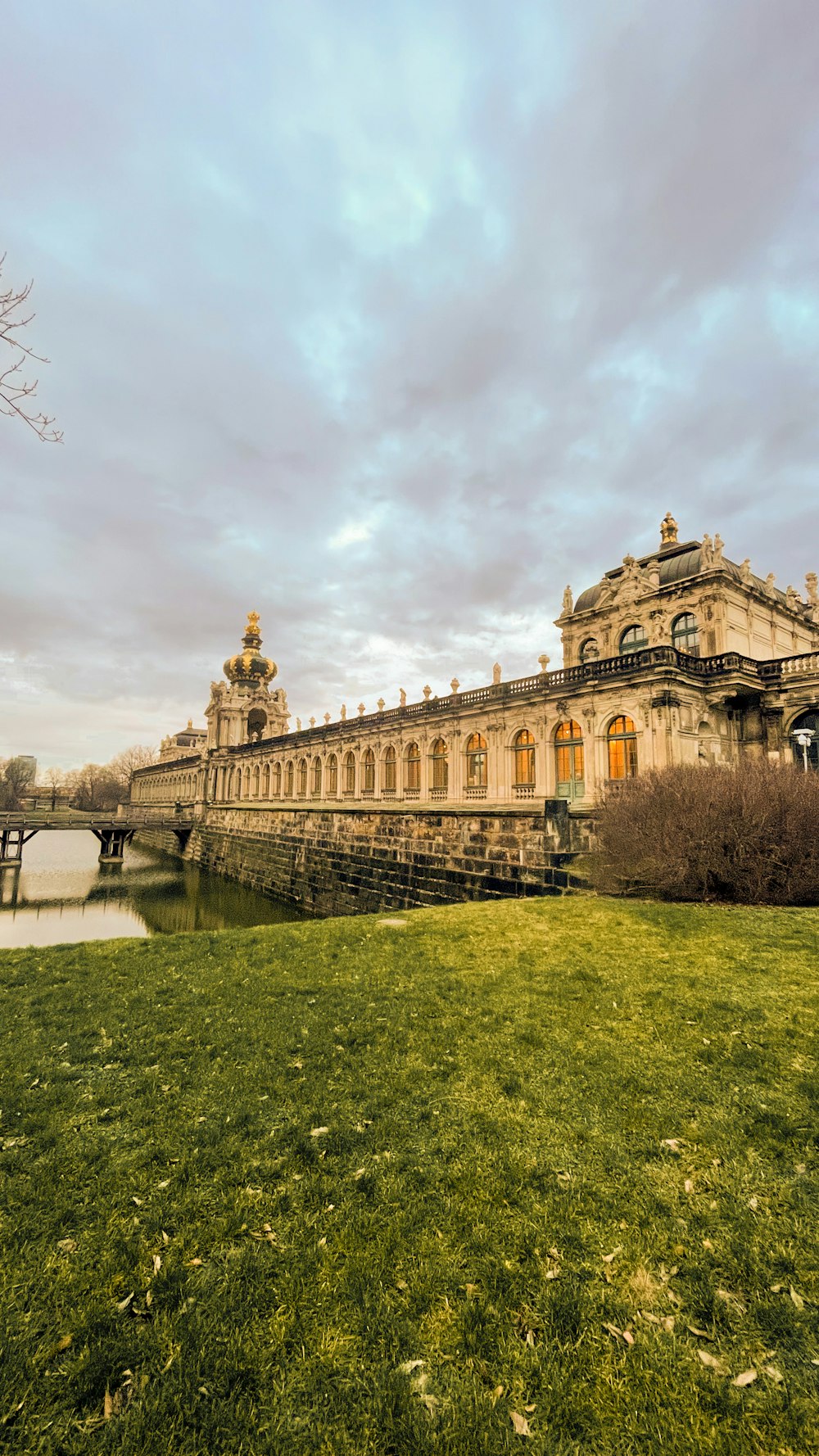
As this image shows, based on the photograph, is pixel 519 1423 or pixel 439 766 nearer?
pixel 519 1423

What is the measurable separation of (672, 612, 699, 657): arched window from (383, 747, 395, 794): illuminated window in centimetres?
1824

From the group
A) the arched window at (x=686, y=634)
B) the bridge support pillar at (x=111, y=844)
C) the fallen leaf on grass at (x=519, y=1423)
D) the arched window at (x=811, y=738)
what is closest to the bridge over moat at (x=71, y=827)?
the bridge support pillar at (x=111, y=844)

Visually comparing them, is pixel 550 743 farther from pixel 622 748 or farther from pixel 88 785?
pixel 88 785

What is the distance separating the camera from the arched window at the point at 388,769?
37.9m

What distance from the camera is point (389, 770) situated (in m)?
38.3

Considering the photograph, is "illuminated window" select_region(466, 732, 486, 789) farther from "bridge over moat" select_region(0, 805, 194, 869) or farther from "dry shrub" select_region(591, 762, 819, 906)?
"bridge over moat" select_region(0, 805, 194, 869)

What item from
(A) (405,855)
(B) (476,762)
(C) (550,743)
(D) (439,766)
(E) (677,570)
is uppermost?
(E) (677,570)

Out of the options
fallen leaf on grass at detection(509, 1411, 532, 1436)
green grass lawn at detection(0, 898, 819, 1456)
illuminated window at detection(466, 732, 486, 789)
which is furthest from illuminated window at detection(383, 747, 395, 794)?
fallen leaf on grass at detection(509, 1411, 532, 1436)

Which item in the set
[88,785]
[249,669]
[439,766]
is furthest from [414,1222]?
[88,785]

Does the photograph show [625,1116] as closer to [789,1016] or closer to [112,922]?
[789,1016]

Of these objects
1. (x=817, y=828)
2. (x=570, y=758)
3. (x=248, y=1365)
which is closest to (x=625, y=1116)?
(x=248, y=1365)

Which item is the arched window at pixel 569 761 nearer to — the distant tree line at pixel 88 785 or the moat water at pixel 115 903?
the moat water at pixel 115 903

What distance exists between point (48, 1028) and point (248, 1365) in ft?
15.4

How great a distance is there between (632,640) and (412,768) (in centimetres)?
1536
